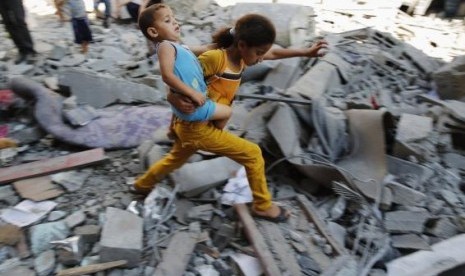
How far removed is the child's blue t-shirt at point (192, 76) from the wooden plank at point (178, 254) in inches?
36.3

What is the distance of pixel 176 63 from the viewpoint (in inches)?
85.4

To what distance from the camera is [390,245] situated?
2.69m

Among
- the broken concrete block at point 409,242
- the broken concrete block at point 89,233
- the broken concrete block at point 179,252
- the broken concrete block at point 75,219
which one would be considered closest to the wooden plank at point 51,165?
the broken concrete block at point 75,219

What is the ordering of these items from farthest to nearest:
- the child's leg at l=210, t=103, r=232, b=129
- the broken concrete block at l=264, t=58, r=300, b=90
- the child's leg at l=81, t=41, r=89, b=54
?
1. the child's leg at l=81, t=41, r=89, b=54
2. the broken concrete block at l=264, t=58, r=300, b=90
3. the child's leg at l=210, t=103, r=232, b=129

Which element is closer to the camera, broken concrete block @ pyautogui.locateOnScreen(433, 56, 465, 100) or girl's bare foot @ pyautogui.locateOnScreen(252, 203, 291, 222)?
girl's bare foot @ pyautogui.locateOnScreen(252, 203, 291, 222)

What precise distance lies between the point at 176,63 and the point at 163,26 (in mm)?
235

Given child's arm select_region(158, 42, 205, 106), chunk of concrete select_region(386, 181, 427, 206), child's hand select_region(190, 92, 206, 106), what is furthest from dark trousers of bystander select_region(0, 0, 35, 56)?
chunk of concrete select_region(386, 181, 427, 206)

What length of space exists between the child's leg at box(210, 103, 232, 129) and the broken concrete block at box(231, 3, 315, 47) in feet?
12.3

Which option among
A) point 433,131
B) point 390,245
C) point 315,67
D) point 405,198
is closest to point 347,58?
point 315,67

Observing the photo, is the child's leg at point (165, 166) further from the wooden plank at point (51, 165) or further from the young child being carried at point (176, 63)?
the wooden plank at point (51, 165)

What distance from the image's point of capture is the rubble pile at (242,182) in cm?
255

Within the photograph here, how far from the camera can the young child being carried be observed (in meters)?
2.11

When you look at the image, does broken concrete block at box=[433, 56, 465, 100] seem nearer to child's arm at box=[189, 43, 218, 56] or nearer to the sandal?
the sandal

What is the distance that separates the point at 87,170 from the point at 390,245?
2.57m
